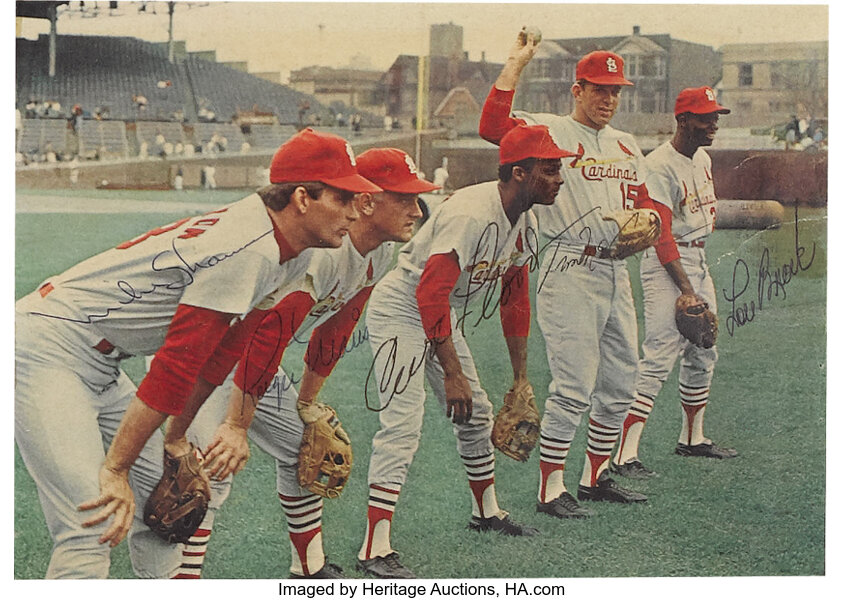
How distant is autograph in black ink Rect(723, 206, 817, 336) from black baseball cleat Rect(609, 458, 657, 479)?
0.67 m

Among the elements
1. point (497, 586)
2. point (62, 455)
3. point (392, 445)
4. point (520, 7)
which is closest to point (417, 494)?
point (392, 445)

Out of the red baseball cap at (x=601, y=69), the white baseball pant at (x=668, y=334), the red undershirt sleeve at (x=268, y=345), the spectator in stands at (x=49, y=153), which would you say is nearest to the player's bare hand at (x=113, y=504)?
the red undershirt sleeve at (x=268, y=345)

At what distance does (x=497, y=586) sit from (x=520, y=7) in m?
2.32

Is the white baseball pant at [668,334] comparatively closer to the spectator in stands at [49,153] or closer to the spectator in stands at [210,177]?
the spectator in stands at [210,177]

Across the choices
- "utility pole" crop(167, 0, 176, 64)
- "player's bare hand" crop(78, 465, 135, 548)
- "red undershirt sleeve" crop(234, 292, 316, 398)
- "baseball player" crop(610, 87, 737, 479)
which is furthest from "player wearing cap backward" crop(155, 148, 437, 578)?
"baseball player" crop(610, 87, 737, 479)

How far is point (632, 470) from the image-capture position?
3869mm

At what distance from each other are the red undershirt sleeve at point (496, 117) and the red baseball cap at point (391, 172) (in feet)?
1.07

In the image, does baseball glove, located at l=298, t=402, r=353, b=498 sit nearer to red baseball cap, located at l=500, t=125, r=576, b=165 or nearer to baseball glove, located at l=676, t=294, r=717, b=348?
red baseball cap, located at l=500, t=125, r=576, b=165

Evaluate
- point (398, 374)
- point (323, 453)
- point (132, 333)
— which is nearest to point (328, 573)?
point (323, 453)

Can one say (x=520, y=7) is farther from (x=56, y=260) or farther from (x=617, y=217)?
(x=56, y=260)

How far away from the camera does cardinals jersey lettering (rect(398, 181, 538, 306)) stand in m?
3.61

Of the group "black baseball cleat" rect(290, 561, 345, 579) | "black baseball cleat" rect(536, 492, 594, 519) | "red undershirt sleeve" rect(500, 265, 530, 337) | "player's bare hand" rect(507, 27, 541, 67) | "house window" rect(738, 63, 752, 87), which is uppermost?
"player's bare hand" rect(507, 27, 541, 67)

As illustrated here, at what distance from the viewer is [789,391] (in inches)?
154

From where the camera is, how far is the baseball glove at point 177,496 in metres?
3.40
